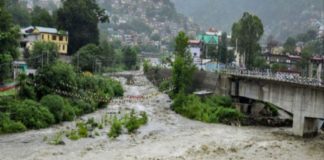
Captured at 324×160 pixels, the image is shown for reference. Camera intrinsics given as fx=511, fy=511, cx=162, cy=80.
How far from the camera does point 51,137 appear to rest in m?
Answer: 35.8

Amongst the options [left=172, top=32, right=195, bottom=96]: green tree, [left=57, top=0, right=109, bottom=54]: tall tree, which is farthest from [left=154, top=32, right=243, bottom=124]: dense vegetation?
[left=57, top=0, right=109, bottom=54]: tall tree

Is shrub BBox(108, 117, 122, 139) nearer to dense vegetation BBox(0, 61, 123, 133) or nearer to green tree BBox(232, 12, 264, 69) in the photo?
dense vegetation BBox(0, 61, 123, 133)

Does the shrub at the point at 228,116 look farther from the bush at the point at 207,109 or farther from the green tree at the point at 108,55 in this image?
the green tree at the point at 108,55

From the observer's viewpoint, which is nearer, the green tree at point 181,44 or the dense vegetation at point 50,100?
the dense vegetation at point 50,100

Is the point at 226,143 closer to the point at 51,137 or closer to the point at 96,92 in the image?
the point at 51,137

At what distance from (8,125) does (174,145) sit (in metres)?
12.0

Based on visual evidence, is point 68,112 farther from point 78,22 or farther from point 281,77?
point 78,22

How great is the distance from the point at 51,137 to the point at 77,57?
36.8 m

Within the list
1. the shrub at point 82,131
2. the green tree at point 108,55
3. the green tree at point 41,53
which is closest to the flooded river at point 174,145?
the shrub at point 82,131

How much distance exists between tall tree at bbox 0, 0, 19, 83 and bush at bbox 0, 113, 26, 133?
10665 millimetres

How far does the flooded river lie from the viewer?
31.7 m

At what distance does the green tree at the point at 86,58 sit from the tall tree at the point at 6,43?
60.1 ft

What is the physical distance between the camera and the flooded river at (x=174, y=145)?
3169 centimetres

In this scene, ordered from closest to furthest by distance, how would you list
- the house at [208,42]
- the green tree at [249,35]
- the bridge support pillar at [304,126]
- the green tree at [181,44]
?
the bridge support pillar at [304,126] < the green tree at [181,44] < the green tree at [249,35] < the house at [208,42]
